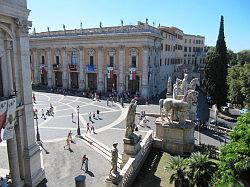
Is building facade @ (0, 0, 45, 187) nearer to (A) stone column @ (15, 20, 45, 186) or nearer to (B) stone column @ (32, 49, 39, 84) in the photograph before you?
(A) stone column @ (15, 20, 45, 186)

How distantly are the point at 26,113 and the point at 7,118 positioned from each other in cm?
172

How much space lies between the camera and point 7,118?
13.1 m

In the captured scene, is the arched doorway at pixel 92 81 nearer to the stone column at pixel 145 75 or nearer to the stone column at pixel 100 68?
the stone column at pixel 100 68

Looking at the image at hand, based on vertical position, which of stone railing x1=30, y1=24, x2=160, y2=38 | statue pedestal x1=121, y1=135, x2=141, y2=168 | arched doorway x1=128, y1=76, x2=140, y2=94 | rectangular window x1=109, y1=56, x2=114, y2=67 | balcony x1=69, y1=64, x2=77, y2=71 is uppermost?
stone railing x1=30, y1=24, x2=160, y2=38

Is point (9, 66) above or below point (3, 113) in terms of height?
above

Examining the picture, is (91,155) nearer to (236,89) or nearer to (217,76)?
(217,76)

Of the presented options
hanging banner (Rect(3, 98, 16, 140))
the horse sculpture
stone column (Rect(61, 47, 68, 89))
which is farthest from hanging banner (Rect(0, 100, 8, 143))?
stone column (Rect(61, 47, 68, 89))

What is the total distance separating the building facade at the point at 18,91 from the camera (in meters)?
13.2

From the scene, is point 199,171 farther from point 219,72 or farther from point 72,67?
point 72,67

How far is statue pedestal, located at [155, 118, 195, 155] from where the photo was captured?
64.6 ft

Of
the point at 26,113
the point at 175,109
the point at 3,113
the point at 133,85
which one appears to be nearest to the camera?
the point at 3,113

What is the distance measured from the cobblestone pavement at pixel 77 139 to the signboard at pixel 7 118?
173 inches

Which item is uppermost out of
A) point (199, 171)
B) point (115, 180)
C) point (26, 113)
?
point (26, 113)

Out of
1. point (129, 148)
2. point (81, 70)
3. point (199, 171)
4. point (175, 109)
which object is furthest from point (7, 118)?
point (81, 70)
